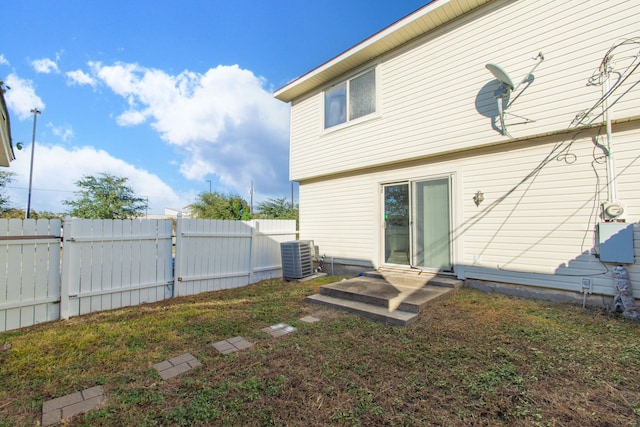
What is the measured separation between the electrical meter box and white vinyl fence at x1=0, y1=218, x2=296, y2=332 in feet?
20.5

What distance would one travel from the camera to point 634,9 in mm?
3729

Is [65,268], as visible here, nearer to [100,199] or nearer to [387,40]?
[387,40]

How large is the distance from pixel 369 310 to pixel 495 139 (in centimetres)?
367

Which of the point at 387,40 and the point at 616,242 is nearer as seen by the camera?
the point at 616,242

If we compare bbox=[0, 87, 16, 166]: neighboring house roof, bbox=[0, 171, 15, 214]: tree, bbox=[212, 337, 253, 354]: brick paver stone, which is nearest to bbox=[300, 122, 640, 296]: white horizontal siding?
bbox=[212, 337, 253, 354]: brick paver stone

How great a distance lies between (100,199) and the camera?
16.2m

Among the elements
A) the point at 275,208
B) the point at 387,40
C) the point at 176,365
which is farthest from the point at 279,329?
the point at 275,208

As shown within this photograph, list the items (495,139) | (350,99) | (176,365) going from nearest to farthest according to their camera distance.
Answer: (176,365) → (495,139) → (350,99)

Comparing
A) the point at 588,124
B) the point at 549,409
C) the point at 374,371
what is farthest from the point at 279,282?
the point at 588,124

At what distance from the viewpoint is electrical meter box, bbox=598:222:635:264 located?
3.72m

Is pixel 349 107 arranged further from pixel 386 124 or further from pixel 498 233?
pixel 498 233

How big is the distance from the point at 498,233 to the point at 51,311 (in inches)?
283

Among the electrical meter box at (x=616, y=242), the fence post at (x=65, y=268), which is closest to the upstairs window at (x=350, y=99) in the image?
the electrical meter box at (x=616, y=242)

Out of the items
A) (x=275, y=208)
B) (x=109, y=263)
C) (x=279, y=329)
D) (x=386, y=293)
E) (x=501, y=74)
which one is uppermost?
(x=501, y=74)
